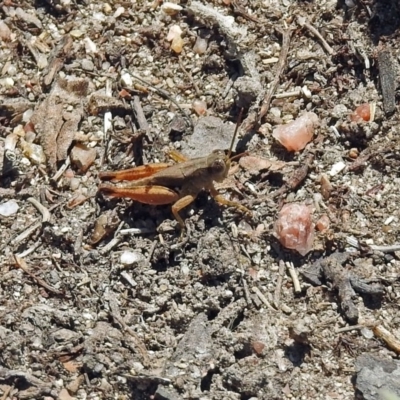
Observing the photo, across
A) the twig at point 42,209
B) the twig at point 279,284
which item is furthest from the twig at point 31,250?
the twig at point 279,284

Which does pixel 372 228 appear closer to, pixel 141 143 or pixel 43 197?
pixel 141 143

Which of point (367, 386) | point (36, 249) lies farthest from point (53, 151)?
point (367, 386)

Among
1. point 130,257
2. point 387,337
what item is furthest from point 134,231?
point 387,337

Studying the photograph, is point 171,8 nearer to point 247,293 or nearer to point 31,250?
point 31,250

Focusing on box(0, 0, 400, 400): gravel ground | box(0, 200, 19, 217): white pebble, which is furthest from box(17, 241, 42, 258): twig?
box(0, 200, 19, 217): white pebble

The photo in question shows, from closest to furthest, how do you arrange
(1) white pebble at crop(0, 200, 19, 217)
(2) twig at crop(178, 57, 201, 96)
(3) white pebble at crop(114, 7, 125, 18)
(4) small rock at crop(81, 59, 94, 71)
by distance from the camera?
(1) white pebble at crop(0, 200, 19, 217), (2) twig at crop(178, 57, 201, 96), (4) small rock at crop(81, 59, 94, 71), (3) white pebble at crop(114, 7, 125, 18)

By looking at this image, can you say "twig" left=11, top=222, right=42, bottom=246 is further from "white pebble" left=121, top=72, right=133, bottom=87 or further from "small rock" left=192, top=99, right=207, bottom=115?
"small rock" left=192, top=99, right=207, bottom=115

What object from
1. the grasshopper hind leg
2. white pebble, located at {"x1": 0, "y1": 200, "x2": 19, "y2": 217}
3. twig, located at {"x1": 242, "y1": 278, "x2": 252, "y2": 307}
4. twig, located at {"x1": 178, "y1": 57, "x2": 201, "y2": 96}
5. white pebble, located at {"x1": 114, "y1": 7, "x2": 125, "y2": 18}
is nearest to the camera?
twig, located at {"x1": 242, "y1": 278, "x2": 252, "y2": 307}

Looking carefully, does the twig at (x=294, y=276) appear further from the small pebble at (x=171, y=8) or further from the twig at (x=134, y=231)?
the small pebble at (x=171, y=8)

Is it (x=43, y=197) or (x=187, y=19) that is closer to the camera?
(x=43, y=197)
